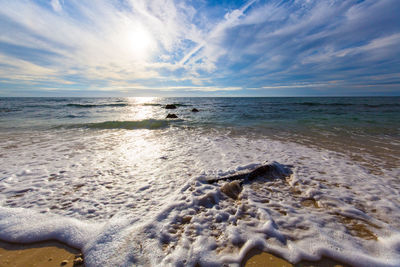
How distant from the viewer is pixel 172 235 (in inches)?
89.8

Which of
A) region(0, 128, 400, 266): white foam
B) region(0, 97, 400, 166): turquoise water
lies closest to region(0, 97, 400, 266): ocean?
region(0, 128, 400, 266): white foam

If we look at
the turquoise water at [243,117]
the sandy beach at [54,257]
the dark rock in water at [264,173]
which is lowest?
the turquoise water at [243,117]

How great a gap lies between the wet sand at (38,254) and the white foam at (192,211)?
9cm

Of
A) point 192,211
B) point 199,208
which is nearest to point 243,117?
point 199,208

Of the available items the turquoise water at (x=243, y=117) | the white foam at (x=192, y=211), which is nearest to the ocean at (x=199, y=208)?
the white foam at (x=192, y=211)

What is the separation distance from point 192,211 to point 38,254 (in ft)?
6.38

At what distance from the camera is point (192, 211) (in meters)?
2.74

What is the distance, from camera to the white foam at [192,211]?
205cm

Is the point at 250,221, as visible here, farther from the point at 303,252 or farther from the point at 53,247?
the point at 53,247

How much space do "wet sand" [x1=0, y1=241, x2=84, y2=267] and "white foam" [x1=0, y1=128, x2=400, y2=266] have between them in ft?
0.31

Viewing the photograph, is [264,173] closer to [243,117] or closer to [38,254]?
[38,254]

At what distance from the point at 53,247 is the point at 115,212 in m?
0.78

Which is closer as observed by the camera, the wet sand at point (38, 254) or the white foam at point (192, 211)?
the wet sand at point (38, 254)

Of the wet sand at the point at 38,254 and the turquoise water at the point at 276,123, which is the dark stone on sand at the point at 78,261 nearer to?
the wet sand at the point at 38,254
